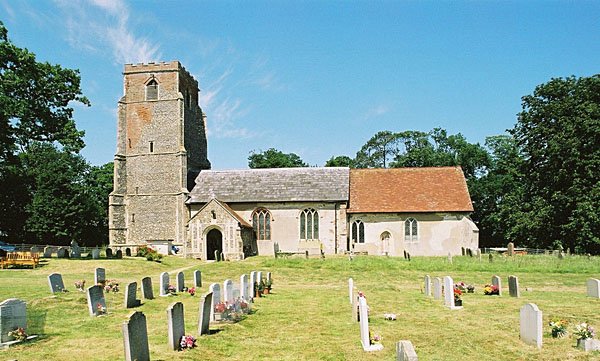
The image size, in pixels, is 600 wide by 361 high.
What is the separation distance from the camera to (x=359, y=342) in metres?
12.5

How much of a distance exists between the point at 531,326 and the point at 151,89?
3805 centimetres

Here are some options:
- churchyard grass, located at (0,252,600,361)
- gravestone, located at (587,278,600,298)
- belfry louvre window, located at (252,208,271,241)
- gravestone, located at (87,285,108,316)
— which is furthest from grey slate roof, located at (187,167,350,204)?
gravestone, located at (87,285,108,316)

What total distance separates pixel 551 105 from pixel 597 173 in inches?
279

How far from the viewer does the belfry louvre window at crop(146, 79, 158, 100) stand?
43594 millimetres

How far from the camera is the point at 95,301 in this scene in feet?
51.8

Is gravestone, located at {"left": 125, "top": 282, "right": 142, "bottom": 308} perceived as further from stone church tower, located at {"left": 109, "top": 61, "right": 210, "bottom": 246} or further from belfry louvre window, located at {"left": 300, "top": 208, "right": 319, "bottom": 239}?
stone church tower, located at {"left": 109, "top": 61, "right": 210, "bottom": 246}

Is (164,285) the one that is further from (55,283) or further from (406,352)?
(406,352)

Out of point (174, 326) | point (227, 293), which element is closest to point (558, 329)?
point (174, 326)

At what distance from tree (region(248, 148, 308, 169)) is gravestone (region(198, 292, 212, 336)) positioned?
6302 cm

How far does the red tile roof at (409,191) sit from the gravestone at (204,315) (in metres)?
26.9

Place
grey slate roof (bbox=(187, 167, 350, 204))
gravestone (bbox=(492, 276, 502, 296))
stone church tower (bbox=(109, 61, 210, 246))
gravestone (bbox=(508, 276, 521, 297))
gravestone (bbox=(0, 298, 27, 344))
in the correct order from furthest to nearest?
stone church tower (bbox=(109, 61, 210, 246))
grey slate roof (bbox=(187, 167, 350, 204))
gravestone (bbox=(492, 276, 502, 296))
gravestone (bbox=(508, 276, 521, 297))
gravestone (bbox=(0, 298, 27, 344))

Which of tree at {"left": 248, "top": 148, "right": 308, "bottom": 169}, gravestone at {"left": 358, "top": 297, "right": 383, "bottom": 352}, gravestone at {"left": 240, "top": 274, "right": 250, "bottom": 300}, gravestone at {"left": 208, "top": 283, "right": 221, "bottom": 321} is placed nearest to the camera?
gravestone at {"left": 358, "top": 297, "right": 383, "bottom": 352}

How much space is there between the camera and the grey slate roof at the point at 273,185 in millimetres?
40375

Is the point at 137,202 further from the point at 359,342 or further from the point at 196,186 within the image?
the point at 359,342
